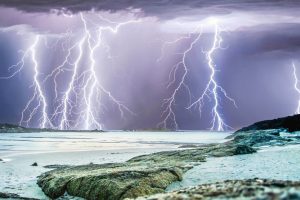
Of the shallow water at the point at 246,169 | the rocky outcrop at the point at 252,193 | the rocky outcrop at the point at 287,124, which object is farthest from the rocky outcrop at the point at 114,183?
the rocky outcrop at the point at 287,124

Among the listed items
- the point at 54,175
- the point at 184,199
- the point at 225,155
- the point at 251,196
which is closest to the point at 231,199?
the point at 251,196

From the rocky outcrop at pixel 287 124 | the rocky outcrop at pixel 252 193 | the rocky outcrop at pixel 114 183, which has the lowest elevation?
the rocky outcrop at pixel 114 183

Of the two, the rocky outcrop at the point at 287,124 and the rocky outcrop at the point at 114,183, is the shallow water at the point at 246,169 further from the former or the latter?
the rocky outcrop at the point at 287,124

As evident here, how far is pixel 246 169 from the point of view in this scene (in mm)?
9789

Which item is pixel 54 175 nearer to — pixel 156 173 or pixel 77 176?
pixel 77 176

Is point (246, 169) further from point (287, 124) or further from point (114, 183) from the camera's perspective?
point (287, 124)

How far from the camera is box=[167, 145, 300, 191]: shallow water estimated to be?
8.66 meters

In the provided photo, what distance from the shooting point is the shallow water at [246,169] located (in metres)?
8.66

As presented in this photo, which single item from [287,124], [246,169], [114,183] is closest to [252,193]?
[114,183]

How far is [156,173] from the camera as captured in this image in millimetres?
8508

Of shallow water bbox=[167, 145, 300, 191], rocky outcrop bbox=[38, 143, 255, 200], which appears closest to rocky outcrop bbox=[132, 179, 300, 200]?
rocky outcrop bbox=[38, 143, 255, 200]

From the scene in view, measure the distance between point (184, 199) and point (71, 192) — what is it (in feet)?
17.6

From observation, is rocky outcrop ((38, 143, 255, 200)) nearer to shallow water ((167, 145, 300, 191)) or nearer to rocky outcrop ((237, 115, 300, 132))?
shallow water ((167, 145, 300, 191))

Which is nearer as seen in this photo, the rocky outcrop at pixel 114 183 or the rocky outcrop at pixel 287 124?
the rocky outcrop at pixel 114 183
